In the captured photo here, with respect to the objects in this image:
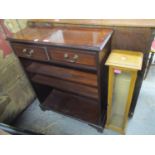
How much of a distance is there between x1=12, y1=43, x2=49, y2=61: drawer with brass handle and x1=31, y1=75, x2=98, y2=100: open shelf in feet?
1.16

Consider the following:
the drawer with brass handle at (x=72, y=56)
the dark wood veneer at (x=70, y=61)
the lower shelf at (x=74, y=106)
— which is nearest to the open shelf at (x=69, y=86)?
the dark wood veneer at (x=70, y=61)

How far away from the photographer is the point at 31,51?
1.20 m

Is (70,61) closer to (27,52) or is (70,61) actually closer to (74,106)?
(27,52)

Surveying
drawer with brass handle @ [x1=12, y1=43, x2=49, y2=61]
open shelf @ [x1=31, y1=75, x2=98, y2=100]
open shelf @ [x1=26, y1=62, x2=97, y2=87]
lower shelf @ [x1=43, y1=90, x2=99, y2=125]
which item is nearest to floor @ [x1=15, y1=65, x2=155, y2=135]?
lower shelf @ [x1=43, y1=90, x2=99, y2=125]

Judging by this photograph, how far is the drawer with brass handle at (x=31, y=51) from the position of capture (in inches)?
45.1

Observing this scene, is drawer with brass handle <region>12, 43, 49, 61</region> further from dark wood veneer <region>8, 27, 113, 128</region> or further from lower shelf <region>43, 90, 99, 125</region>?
lower shelf <region>43, 90, 99, 125</region>

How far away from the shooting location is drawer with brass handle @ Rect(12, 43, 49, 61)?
3.76 ft

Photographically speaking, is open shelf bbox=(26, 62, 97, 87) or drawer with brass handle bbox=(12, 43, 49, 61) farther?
open shelf bbox=(26, 62, 97, 87)

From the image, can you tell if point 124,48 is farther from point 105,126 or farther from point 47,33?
point 105,126

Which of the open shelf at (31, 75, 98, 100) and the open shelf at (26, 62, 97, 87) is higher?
the open shelf at (26, 62, 97, 87)

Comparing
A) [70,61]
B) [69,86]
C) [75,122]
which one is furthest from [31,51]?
[75,122]

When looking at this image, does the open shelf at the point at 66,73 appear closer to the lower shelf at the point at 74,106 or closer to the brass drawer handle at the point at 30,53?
the brass drawer handle at the point at 30,53

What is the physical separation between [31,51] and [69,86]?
0.52 meters
